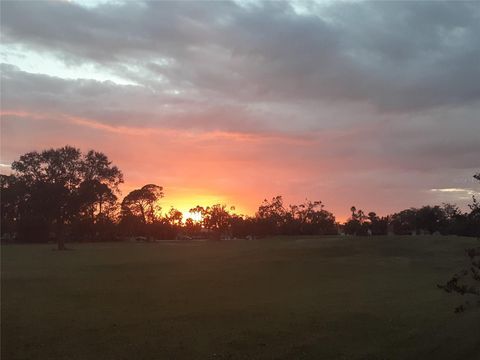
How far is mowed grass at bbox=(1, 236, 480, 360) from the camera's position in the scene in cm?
1066

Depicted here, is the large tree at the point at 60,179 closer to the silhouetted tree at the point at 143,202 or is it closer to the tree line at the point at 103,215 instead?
the tree line at the point at 103,215

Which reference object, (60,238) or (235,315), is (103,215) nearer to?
(60,238)

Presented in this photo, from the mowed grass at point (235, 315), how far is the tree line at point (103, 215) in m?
24.9

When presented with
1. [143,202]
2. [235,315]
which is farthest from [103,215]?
[235,315]

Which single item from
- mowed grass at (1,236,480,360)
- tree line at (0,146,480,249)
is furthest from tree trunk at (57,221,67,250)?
mowed grass at (1,236,480,360)

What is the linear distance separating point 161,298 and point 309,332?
7.39 m

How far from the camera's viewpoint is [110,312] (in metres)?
15.6

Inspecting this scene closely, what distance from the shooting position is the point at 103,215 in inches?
4094

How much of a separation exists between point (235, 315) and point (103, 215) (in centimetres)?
9261

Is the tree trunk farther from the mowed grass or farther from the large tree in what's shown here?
the mowed grass

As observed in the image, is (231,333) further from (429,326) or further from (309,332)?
(429,326)

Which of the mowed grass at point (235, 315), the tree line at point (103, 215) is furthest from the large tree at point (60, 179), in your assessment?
the mowed grass at point (235, 315)

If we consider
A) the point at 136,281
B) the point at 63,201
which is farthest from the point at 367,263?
the point at 63,201

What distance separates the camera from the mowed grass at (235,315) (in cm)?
1066
